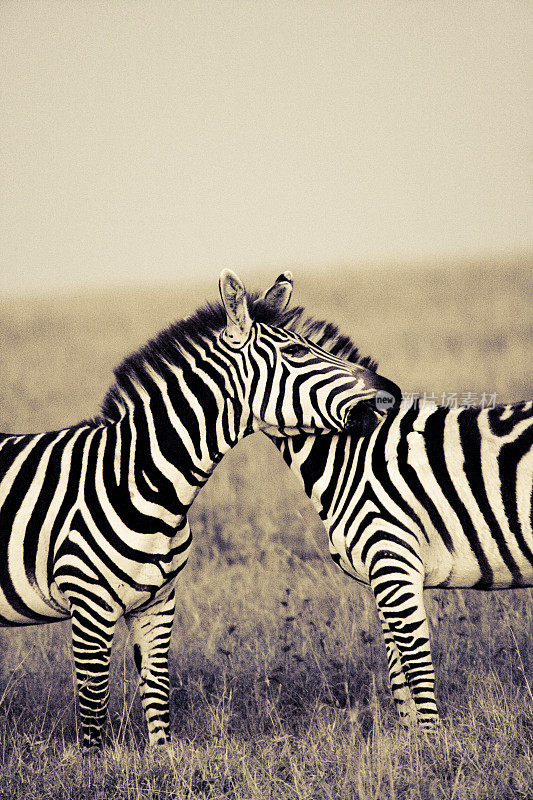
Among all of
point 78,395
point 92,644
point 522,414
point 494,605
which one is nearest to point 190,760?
point 92,644

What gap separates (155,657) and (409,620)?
4.10 feet

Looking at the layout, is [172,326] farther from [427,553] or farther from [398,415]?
[427,553]

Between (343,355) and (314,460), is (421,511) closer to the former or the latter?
(314,460)

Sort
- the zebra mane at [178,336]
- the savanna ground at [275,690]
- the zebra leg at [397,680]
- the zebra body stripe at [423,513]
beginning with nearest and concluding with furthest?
the savanna ground at [275,690] < the zebra body stripe at [423,513] < the zebra mane at [178,336] < the zebra leg at [397,680]

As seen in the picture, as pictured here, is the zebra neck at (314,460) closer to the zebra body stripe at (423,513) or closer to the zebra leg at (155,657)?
the zebra body stripe at (423,513)

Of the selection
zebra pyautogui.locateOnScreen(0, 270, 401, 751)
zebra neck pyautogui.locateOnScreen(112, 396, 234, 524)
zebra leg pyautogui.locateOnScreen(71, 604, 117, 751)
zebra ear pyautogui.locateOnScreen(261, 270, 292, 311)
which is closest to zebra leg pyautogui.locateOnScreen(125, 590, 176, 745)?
zebra pyautogui.locateOnScreen(0, 270, 401, 751)

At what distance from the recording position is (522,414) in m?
4.29

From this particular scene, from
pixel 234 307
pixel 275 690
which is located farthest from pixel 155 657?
pixel 234 307

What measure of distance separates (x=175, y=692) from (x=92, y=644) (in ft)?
4.49

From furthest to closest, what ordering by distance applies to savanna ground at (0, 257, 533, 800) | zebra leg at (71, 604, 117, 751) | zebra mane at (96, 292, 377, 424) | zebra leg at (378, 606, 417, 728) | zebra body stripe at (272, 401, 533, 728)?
zebra leg at (378, 606, 417, 728) < zebra mane at (96, 292, 377, 424) < zebra body stripe at (272, 401, 533, 728) < zebra leg at (71, 604, 117, 751) < savanna ground at (0, 257, 533, 800)

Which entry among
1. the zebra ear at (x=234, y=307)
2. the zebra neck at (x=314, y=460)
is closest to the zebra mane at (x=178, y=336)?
the zebra ear at (x=234, y=307)

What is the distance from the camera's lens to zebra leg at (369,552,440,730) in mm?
3959

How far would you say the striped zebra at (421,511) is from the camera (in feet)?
13.2

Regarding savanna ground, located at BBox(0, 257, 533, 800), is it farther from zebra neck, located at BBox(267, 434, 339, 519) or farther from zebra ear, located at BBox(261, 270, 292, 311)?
zebra ear, located at BBox(261, 270, 292, 311)
